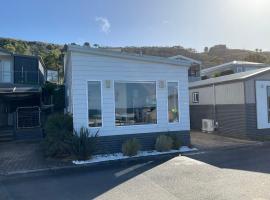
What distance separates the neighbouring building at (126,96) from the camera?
11.2m

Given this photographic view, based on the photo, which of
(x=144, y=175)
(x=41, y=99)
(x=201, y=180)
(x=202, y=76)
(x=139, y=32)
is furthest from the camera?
(x=202, y=76)

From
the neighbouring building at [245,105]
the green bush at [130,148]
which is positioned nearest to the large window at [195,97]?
the neighbouring building at [245,105]

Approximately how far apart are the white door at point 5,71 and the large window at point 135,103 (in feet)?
61.0

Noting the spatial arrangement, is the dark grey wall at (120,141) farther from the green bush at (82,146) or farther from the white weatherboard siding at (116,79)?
the green bush at (82,146)

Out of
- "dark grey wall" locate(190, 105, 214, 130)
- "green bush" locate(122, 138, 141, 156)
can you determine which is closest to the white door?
"dark grey wall" locate(190, 105, 214, 130)

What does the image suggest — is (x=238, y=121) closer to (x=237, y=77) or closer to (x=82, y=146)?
(x=237, y=77)

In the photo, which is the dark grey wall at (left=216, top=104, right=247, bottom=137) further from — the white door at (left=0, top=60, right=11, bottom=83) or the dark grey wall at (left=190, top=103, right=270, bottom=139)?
the white door at (left=0, top=60, right=11, bottom=83)

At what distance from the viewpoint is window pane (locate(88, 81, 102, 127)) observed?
11.4 metres

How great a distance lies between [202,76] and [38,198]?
2765cm

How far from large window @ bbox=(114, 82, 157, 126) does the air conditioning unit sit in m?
6.10

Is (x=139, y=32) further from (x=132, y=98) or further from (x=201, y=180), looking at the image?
(x=201, y=180)

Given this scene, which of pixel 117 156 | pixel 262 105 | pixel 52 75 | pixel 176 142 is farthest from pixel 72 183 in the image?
pixel 52 75

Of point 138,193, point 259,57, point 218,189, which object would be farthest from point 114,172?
point 259,57

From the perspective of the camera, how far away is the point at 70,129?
38.9 ft
